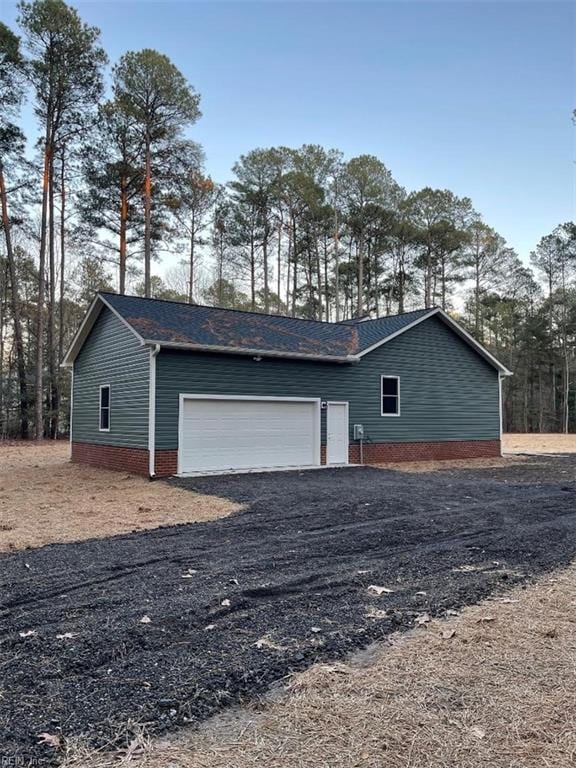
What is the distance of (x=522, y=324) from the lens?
126 feet

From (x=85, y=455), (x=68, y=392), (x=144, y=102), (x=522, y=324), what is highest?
(x=144, y=102)

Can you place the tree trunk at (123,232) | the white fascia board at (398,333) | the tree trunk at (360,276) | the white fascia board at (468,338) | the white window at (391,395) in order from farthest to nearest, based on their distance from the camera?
the tree trunk at (360,276)
the tree trunk at (123,232)
the white fascia board at (468,338)
the white window at (391,395)
the white fascia board at (398,333)

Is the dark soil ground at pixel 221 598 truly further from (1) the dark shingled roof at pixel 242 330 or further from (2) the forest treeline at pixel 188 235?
(2) the forest treeline at pixel 188 235

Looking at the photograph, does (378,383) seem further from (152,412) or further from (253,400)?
(152,412)

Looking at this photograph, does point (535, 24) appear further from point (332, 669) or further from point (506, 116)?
point (332, 669)

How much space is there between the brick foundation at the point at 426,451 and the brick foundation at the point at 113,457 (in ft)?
18.5

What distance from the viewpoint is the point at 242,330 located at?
14039 mm

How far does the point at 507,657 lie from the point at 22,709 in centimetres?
256

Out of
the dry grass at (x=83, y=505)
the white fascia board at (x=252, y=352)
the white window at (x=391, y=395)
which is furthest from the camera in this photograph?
the white window at (x=391, y=395)

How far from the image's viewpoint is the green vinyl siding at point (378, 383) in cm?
1197

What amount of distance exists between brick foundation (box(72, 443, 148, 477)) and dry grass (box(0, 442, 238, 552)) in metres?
0.27

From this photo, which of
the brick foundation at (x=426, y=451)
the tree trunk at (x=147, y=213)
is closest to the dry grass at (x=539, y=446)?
the brick foundation at (x=426, y=451)

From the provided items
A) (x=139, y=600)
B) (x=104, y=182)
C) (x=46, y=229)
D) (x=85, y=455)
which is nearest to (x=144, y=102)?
(x=104, y=182)

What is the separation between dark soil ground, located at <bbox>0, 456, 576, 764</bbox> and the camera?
2.60 meters
